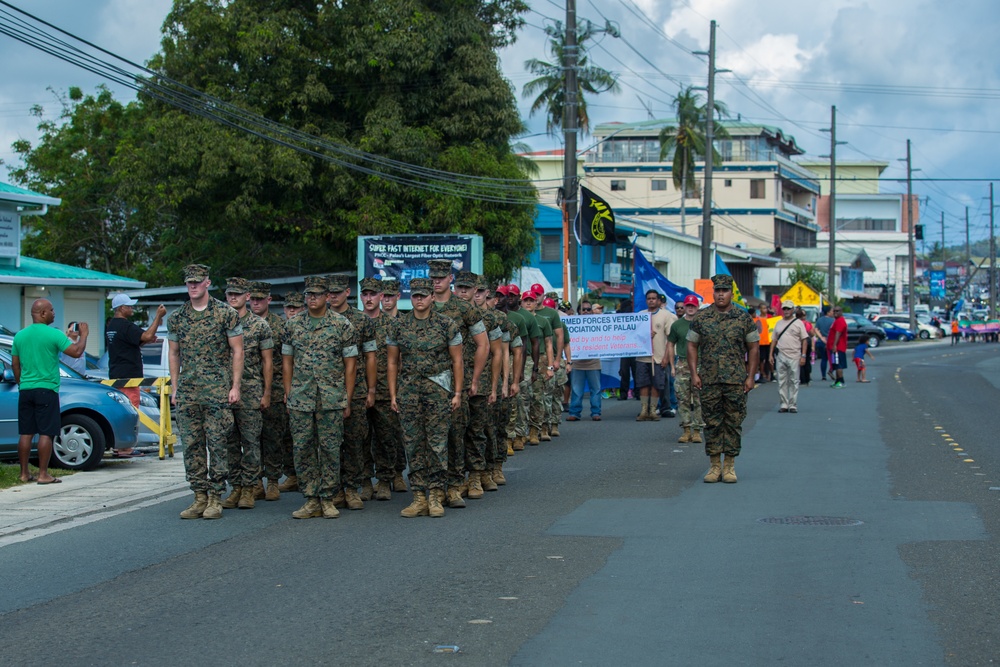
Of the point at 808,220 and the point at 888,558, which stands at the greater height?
the point at 808,220

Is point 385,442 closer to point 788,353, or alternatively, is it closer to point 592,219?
point 788,353

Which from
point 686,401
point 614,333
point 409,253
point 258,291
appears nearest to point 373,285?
point 258,291

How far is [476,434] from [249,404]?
83.1 inches

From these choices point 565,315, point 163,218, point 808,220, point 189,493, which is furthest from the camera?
point 808,220

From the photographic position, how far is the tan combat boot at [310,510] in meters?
10.0

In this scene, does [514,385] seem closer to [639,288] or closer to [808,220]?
[639,288]

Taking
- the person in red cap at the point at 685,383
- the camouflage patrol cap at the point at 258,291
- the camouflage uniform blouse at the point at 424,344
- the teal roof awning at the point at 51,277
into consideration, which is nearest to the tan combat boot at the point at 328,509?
the camouflage uniform blouse at the point at 424,344

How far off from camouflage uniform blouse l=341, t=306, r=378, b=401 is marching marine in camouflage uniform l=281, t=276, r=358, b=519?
24 cm

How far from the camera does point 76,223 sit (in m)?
38.6

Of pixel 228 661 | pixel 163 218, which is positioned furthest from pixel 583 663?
pixel 163 218

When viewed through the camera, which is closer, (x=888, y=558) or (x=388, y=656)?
(x=388, y=656)

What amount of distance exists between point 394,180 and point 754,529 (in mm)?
23231

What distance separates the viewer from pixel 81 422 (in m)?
13.5

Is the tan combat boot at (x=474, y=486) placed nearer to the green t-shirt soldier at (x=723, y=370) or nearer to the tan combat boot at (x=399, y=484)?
the tan combat boot at (x=399, y=484)
